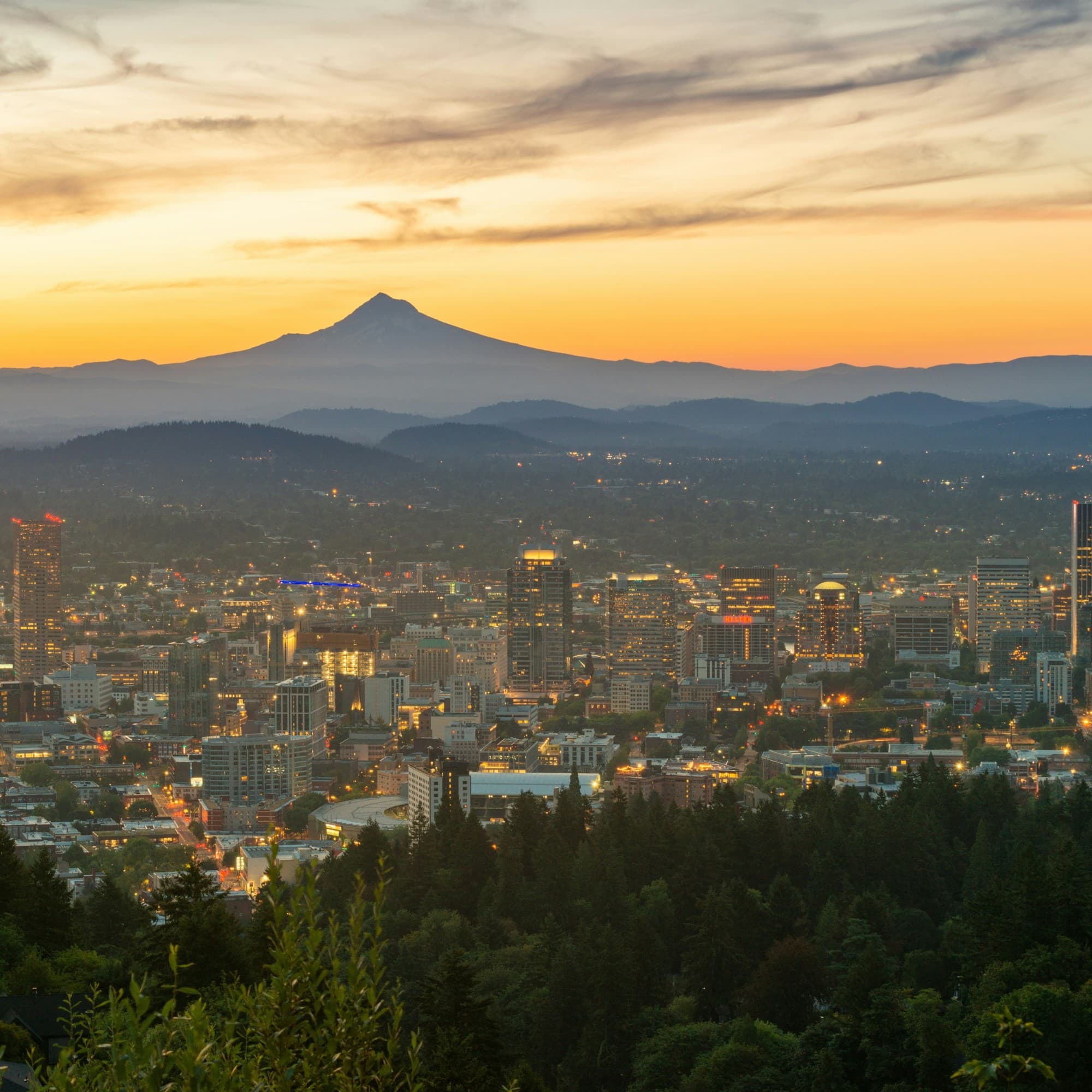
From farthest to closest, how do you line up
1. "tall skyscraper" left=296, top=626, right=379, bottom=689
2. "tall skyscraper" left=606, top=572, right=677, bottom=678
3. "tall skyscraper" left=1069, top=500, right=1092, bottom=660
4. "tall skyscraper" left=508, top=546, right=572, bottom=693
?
"tall skyscraper" left=606, top=572, right=677, bottom=678, "tall skyscraper" left=296, top=626, right=379, bottom=689, "tall skyscraper" left=1069, top=500, right=1092, bottom=660, "tall skyscraper" left=508, top=546, right=572, bottom=693

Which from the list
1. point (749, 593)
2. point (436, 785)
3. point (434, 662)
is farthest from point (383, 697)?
point (749, 593)

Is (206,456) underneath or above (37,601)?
above

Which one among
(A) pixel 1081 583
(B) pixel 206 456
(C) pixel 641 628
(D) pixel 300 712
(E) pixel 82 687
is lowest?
(E) pixel 82 687

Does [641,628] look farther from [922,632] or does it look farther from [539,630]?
[922,632]

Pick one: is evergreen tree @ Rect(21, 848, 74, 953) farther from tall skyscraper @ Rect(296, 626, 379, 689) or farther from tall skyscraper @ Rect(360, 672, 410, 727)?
tall skyscraper @ Rect(296, 626, 379, 689)

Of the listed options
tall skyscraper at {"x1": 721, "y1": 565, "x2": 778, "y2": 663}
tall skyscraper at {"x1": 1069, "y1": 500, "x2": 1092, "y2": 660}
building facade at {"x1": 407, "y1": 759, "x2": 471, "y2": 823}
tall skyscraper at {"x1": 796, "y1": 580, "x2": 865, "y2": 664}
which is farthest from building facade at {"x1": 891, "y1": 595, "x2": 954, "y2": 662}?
building facade at {"x1": 407, "y1": 759, "x2": 471, "y2": 823}
